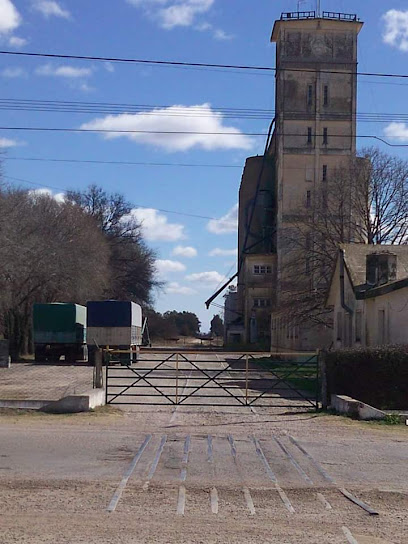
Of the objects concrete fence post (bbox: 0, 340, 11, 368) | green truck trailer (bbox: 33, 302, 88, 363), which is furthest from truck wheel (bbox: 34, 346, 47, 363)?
concrete fence post (bbox: 0, 340, 11, 368)

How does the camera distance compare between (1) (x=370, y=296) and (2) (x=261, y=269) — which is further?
(2) (x=261, y=269)

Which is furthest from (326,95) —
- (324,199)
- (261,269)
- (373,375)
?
(373,375)

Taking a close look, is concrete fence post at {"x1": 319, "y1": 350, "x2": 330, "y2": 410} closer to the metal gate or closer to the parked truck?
the metal gate

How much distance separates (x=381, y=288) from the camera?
28.5m

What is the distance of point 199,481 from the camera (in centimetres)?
1101

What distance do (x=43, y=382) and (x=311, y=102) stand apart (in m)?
50.2

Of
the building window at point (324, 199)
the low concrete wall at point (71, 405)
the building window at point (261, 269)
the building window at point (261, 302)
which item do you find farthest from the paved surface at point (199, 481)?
the building window at point (261, 302)

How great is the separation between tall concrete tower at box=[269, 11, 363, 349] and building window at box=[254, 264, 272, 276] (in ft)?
23.5

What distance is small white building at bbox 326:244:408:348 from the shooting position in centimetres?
2764

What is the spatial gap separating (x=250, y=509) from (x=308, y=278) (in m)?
39.2

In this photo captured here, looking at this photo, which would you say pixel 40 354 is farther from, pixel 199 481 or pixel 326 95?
pixel 326 95

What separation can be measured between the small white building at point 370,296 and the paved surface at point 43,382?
10.8 m

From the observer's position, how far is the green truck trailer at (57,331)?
156 ft

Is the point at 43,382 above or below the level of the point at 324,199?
below
